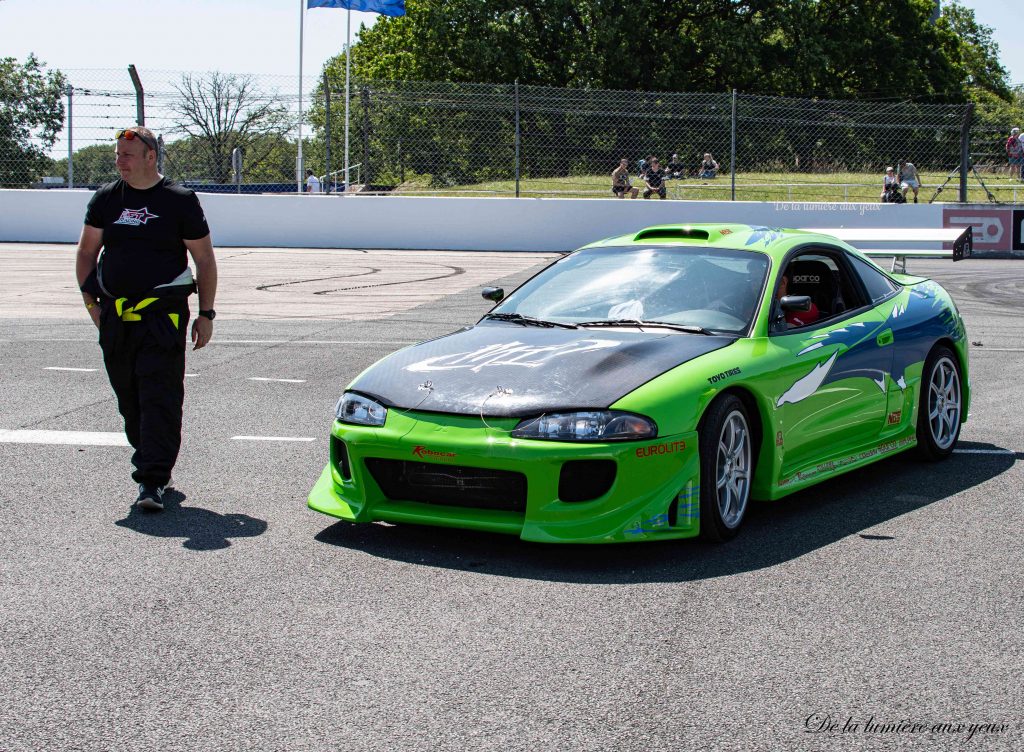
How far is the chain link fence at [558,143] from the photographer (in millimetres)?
24094

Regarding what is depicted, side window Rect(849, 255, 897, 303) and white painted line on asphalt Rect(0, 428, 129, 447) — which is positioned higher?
side window Rect(849, 255, 897, 303)

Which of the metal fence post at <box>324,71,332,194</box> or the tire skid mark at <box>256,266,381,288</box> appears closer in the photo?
the tire skid mark at <box>256,266,381,288</box>

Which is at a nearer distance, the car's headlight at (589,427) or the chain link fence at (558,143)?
the car's headlight at (589,427)

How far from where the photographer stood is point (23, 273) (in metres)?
18.3

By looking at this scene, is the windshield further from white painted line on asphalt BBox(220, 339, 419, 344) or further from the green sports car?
white painted line on asphalt BBox(220, 339, 419, 344)

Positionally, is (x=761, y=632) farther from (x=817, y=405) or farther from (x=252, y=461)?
(x=252, y=461)

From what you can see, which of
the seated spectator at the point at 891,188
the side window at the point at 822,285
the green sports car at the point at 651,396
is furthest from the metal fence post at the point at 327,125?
the side window at the point at 822,285

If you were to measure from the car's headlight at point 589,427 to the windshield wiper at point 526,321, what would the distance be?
40.1 inches

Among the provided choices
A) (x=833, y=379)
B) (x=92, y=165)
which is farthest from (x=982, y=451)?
(x=92, y=165)

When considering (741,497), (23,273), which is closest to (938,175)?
(23,273)

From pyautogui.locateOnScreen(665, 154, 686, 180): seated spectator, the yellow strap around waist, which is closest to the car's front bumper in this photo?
the yellow strap around waist

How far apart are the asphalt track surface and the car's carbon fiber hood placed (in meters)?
0.58

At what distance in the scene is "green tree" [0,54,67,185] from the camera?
2288 cm

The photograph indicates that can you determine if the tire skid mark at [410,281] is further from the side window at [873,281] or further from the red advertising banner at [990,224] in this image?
the side window at [873,281]
